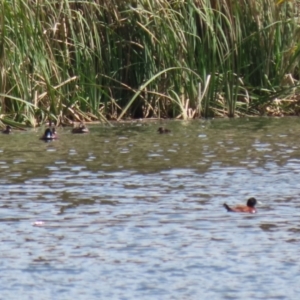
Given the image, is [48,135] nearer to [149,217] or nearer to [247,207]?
[149,217]

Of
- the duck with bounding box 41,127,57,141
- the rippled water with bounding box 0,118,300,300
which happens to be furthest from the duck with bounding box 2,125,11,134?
the duck with bounding box 41,127,57,141

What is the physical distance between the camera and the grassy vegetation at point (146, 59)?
50.3 ft

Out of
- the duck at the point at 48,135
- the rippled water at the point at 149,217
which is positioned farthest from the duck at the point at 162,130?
the duck at the point at 48,135

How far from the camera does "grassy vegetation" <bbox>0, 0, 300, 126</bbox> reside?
1534cm

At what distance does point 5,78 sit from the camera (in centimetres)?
1516

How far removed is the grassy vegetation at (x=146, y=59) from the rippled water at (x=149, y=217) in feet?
3.69

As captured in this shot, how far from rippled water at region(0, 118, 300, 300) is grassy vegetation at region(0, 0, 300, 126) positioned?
112 cm

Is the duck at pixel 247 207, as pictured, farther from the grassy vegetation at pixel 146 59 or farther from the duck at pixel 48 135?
the grassy vegetation at pixel 146 59

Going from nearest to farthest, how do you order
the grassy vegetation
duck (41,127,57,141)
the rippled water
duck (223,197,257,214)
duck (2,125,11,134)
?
the rippled water → duck (223,197,257,214) → duck (41,127,57,141) → duck (2,125,11,134) → the grassy vegetation

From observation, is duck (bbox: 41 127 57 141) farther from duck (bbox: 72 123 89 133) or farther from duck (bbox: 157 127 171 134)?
duck (bbox: 157 127 171 134)

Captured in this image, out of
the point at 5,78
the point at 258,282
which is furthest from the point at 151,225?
the point at 5,78

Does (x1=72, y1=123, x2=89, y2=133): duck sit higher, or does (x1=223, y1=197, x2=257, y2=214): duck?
(x1=223, y1=197, x2=257, y2=214): duck

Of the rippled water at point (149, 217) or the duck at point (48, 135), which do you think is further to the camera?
the duck at point (48, 135)

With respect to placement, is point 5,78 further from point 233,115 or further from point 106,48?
point 233,115
